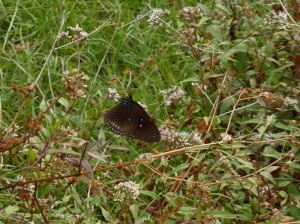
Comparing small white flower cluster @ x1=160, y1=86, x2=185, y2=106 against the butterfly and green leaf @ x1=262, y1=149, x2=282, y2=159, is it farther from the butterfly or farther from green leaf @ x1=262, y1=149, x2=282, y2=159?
green leaf @ x1=262, y1=149, x2=282, y2=159

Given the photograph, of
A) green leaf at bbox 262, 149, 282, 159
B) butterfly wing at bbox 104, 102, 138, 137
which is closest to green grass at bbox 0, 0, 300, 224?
green leaf at bbox 262, 149, 282, 159

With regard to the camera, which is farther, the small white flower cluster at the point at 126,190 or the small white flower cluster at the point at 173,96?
the small white flower cluster at the point at 173,96

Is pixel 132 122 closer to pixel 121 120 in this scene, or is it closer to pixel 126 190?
pixel 121 120

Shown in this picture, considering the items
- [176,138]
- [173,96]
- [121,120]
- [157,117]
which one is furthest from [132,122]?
[157,117]

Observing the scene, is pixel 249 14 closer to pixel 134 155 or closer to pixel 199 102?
pixel 199 102

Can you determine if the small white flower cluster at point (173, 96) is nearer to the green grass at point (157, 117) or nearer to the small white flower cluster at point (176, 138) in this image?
the green grass at point (157, 117)

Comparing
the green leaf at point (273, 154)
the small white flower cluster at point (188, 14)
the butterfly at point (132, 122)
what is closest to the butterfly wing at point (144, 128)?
the butterfly at point (132, 122)

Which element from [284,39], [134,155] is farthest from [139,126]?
[284,39]
